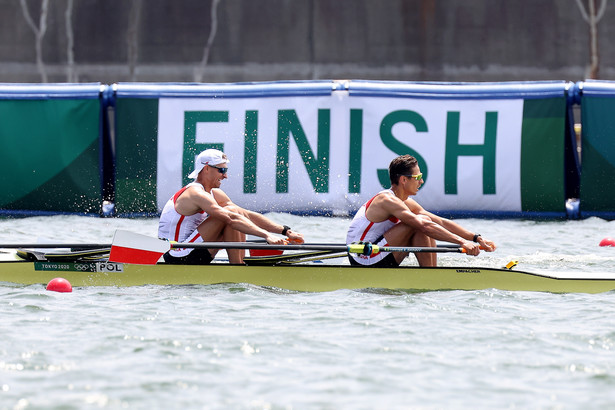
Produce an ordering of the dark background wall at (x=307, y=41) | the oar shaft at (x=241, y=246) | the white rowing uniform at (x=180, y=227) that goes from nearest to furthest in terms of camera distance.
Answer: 1. the oar shaft at (x=241, y=246)
2. the white rowing uniform at (x=180, y=227)
3. the dark background wall at (x=307, y=41)

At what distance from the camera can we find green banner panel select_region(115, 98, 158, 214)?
1420cm

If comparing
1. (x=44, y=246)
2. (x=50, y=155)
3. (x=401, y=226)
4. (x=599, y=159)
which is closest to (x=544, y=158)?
(x=599, y=159)

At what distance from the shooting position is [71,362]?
18.3 ft

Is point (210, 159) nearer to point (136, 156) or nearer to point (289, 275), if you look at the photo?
point (289, 275)

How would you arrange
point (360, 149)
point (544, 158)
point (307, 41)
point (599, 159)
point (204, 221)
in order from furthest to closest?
point (307, 41), point (360, 149), point (544, 158), point (599, 159), point (204, 221)

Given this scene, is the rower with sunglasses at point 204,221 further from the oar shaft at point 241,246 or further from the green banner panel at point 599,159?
the green banner panel at point 599,159

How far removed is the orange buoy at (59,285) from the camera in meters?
8.16

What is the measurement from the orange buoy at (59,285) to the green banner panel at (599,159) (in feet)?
25.7

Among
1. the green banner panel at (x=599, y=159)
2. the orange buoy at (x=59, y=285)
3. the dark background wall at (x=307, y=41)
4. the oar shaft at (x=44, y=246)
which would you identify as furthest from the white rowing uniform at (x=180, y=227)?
the dark background wall at (x=307, y=41)

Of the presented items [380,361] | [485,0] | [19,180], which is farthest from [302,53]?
[380,361]

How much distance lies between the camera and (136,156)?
14.3m

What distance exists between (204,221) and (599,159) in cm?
691

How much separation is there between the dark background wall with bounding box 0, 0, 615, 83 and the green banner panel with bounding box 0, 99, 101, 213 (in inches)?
212

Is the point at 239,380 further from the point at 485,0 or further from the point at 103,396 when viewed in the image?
the point at 485,0
